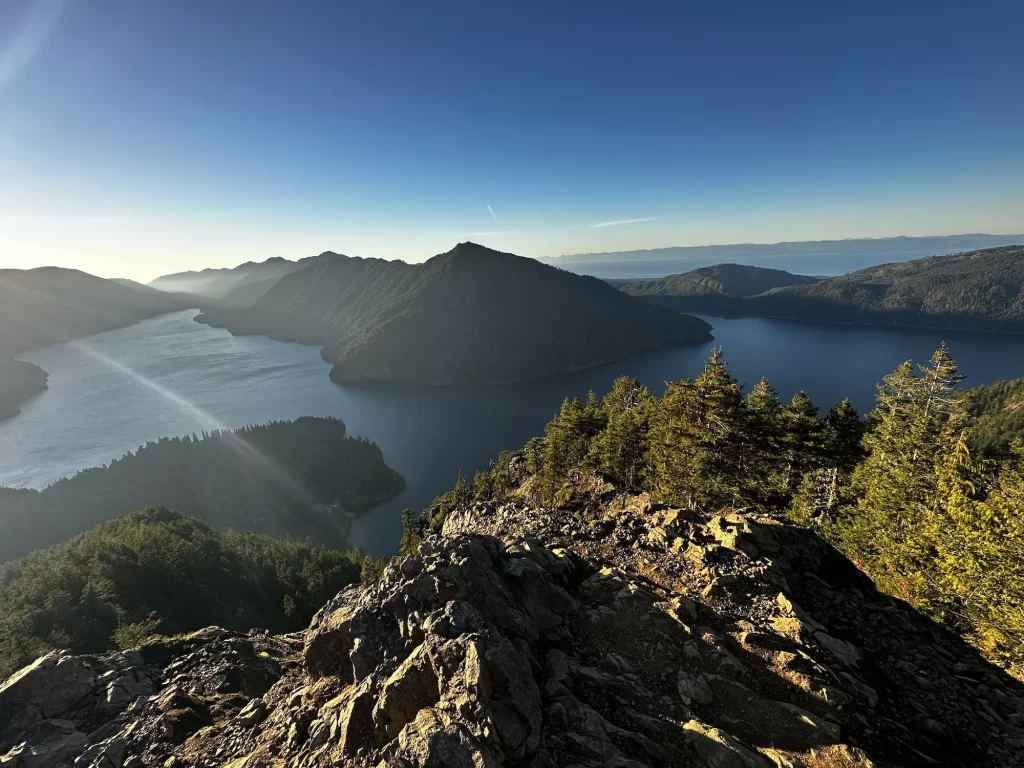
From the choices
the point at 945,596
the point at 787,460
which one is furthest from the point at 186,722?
the point at 787,460

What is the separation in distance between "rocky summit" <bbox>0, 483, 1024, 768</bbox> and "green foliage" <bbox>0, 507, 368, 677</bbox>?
15.0 m

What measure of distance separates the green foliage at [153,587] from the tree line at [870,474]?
38414mm

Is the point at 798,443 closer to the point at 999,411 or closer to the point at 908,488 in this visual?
the point at 908,488

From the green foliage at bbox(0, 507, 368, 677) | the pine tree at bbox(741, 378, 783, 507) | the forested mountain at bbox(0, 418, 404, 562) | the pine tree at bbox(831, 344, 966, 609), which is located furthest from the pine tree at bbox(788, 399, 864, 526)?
the forested mountain at bbox(0, 418, 404, 562)

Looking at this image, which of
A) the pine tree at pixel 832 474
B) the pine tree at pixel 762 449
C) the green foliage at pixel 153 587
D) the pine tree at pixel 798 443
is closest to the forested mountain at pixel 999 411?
the pine tree at pixel 832 474

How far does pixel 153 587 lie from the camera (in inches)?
2527

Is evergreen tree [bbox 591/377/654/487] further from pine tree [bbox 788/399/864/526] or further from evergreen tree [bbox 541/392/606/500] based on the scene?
pine tree [bbox 788/399/864/526]

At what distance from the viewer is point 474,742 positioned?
9.09 metres

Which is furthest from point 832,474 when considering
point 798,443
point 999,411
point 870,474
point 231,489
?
point 231,489

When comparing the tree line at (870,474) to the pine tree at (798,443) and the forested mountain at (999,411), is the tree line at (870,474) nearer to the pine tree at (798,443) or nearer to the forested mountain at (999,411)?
the pine tree at (798,443)

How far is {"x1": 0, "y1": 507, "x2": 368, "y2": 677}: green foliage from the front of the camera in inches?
1849

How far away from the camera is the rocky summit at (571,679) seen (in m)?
10.1

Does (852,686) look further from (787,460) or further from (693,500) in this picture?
(787,460)

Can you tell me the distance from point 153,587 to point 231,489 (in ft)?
356
